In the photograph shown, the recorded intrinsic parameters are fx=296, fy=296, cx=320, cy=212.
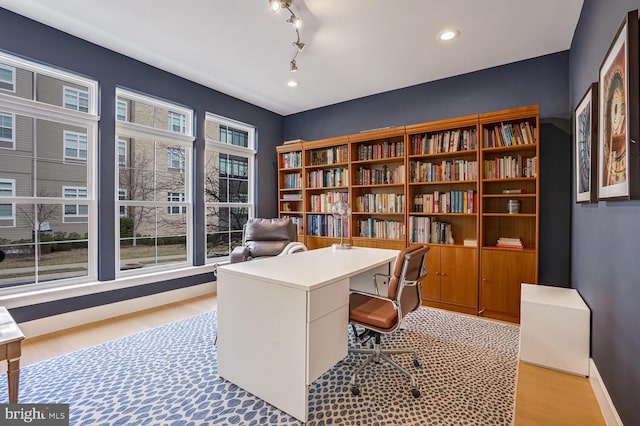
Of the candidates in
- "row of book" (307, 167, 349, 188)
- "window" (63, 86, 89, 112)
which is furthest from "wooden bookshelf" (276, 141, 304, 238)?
"window" (63, 86, 89, 112)

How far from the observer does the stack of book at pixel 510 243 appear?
307 centimetres

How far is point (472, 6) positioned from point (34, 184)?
4.13m

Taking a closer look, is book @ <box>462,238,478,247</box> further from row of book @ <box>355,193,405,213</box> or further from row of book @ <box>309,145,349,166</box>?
row of book @ <box>309,145,349,166</box>

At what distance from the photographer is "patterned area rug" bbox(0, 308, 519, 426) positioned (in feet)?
5.41

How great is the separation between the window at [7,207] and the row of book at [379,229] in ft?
12.0

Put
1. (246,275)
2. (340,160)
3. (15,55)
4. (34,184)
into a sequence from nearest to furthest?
(246,275) < (15,55) < (34,184) < (340,160)

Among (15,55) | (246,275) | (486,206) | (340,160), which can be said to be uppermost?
(15,55)

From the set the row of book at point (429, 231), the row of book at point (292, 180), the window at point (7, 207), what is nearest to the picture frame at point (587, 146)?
the row of book at point (429, 231)

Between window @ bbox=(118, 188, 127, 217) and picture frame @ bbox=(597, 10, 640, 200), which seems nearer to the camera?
picture frame @ bbox=(597, 10, 640, 200)

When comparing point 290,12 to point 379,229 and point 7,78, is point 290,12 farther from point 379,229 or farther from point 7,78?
point 379,229

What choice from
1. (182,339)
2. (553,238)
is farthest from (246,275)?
(553,238)

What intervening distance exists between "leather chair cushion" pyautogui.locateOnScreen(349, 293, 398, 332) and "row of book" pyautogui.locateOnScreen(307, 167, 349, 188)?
239 cm

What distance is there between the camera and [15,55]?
2.57m

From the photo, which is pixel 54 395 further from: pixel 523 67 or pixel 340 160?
pixel 523 67
